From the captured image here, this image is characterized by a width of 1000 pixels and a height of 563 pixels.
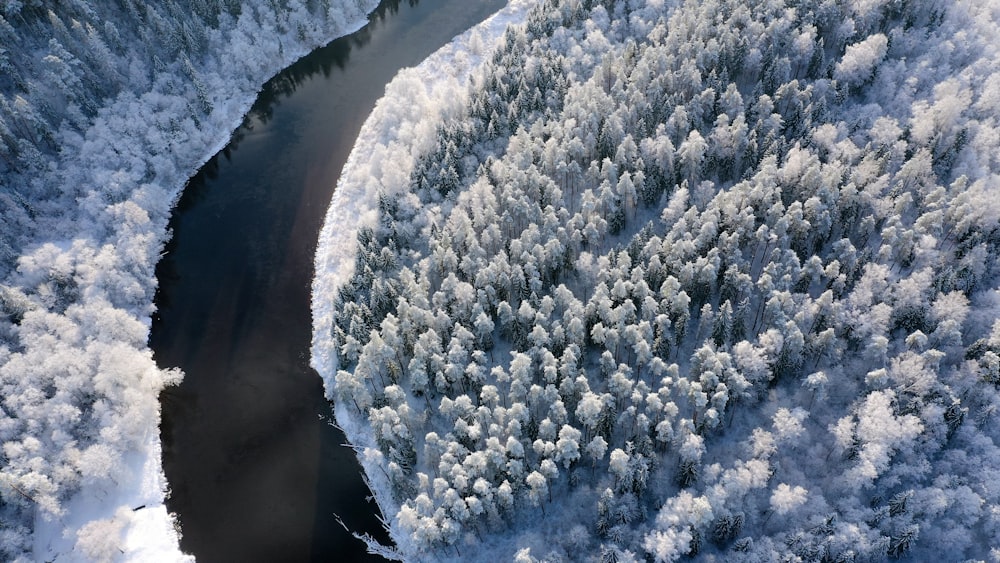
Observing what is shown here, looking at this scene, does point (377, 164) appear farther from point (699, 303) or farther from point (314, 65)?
point (699, 303)

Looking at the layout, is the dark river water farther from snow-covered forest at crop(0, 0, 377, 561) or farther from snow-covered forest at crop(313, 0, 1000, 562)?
snow-covered forest at crop(313, 0, 1000, 562)

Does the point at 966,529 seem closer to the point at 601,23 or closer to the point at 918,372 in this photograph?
the point at 918,372

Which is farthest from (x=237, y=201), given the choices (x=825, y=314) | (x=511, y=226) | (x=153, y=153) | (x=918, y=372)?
(x=918, y=372)

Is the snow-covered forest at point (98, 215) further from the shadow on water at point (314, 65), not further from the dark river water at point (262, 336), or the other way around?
the dark river water at point (262, 336)

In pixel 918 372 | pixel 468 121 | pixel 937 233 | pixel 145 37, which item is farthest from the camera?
pixel 145 37

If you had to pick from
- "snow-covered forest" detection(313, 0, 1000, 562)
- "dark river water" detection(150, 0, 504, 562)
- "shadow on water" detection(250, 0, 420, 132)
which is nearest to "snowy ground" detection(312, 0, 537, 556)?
"snow-covered forest" detection(313, 0, 1000, 562)

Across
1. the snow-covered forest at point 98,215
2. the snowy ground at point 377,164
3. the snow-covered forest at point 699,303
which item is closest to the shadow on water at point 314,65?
the snow-covered forest at point 98,215

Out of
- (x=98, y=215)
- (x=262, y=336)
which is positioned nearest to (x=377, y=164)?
(x=262, y=336)
